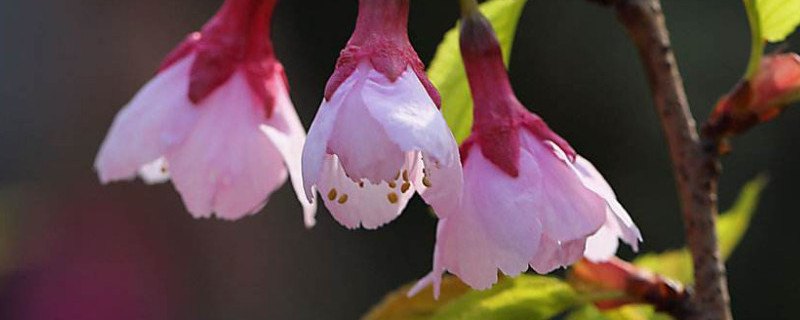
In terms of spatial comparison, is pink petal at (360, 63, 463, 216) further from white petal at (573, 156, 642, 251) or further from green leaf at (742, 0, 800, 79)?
green leaf at (742, 0, 800, 79)

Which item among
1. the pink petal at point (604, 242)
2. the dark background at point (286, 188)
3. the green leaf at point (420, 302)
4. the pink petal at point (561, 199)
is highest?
the pink petal at point (561, 199)

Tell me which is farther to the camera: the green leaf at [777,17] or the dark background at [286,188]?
the dark background at [286,188]

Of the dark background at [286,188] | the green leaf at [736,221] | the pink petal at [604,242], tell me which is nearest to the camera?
the pink petal at [604,242]

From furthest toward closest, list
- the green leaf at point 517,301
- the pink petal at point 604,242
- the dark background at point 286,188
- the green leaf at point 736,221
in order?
1. the dark background at point 286,188
2. the green leaf at point 736,221
3. the green leaf at point 517,301
4. the pink petal at point 604,242

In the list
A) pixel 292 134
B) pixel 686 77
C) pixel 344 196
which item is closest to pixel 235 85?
pixel 292 134

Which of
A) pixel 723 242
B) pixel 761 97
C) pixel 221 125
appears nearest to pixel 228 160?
pixel 221 125

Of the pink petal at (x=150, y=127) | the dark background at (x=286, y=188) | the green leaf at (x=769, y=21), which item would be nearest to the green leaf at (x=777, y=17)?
the green leaf at (x=769, y=21)

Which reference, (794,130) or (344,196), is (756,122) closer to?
(344,196)

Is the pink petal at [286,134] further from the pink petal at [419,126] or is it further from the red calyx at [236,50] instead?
the pink petal at [419,126]
